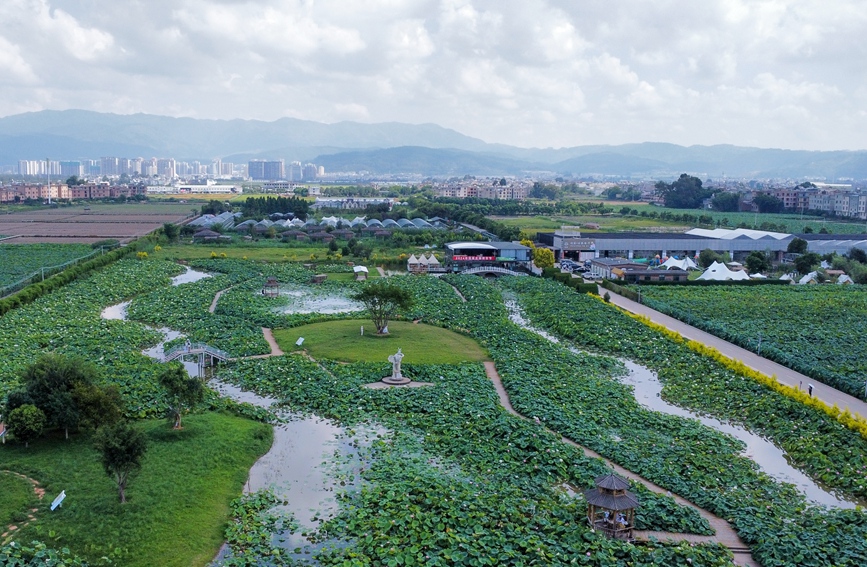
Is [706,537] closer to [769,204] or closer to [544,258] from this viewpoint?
[544,258]

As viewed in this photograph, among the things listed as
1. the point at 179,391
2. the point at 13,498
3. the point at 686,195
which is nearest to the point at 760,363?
the point at 179,391

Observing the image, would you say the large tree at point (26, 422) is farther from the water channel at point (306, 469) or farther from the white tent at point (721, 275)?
the white tent at point (721, 275)

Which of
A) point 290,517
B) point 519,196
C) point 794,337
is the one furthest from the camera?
point 519,196

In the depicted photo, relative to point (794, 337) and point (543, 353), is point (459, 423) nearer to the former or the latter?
point (543, 353)

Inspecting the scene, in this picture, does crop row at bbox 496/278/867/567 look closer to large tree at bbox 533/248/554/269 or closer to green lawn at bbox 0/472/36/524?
green lawn at bbox 0/472/36/524

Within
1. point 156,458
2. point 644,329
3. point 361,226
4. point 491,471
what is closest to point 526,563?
point 491,471
